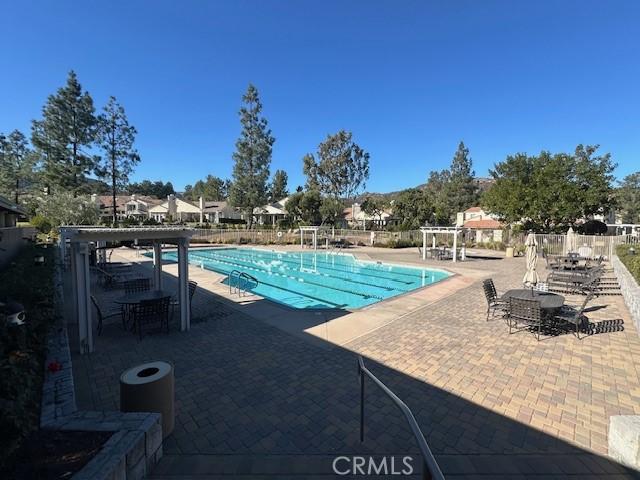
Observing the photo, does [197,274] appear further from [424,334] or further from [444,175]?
[444,175]

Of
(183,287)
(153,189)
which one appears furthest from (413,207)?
(153,189)

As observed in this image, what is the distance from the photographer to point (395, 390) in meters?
4.61

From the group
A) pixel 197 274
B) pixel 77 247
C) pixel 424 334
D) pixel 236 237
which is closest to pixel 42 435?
pixel 77 247

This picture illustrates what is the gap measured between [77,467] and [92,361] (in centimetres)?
376

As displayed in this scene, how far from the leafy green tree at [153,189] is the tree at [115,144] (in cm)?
7192

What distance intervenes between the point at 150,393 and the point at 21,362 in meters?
1.19

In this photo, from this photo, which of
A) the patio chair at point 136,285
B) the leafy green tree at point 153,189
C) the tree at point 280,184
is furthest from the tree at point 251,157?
the leafy green tree at point 153,189

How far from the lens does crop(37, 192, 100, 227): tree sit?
87.6 feet

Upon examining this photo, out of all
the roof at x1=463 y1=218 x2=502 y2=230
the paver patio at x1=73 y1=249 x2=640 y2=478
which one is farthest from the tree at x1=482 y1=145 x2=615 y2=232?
the paver patio at x1=73 y1=249 x2=640 y2=478

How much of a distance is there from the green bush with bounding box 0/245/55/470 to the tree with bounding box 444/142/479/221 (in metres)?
66.0

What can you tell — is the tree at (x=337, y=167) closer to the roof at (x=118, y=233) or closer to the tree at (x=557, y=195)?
the tree at (x=557, y=195)

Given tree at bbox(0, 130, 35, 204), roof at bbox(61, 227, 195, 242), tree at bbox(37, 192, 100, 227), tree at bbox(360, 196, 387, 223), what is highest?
tree at bbox(0, 130, 35, 204)

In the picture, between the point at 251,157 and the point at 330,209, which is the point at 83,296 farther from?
the point at 330,209

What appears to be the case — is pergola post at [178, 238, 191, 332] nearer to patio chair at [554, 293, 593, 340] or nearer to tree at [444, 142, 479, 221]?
patio chair at [554, 293, 593, 340]
